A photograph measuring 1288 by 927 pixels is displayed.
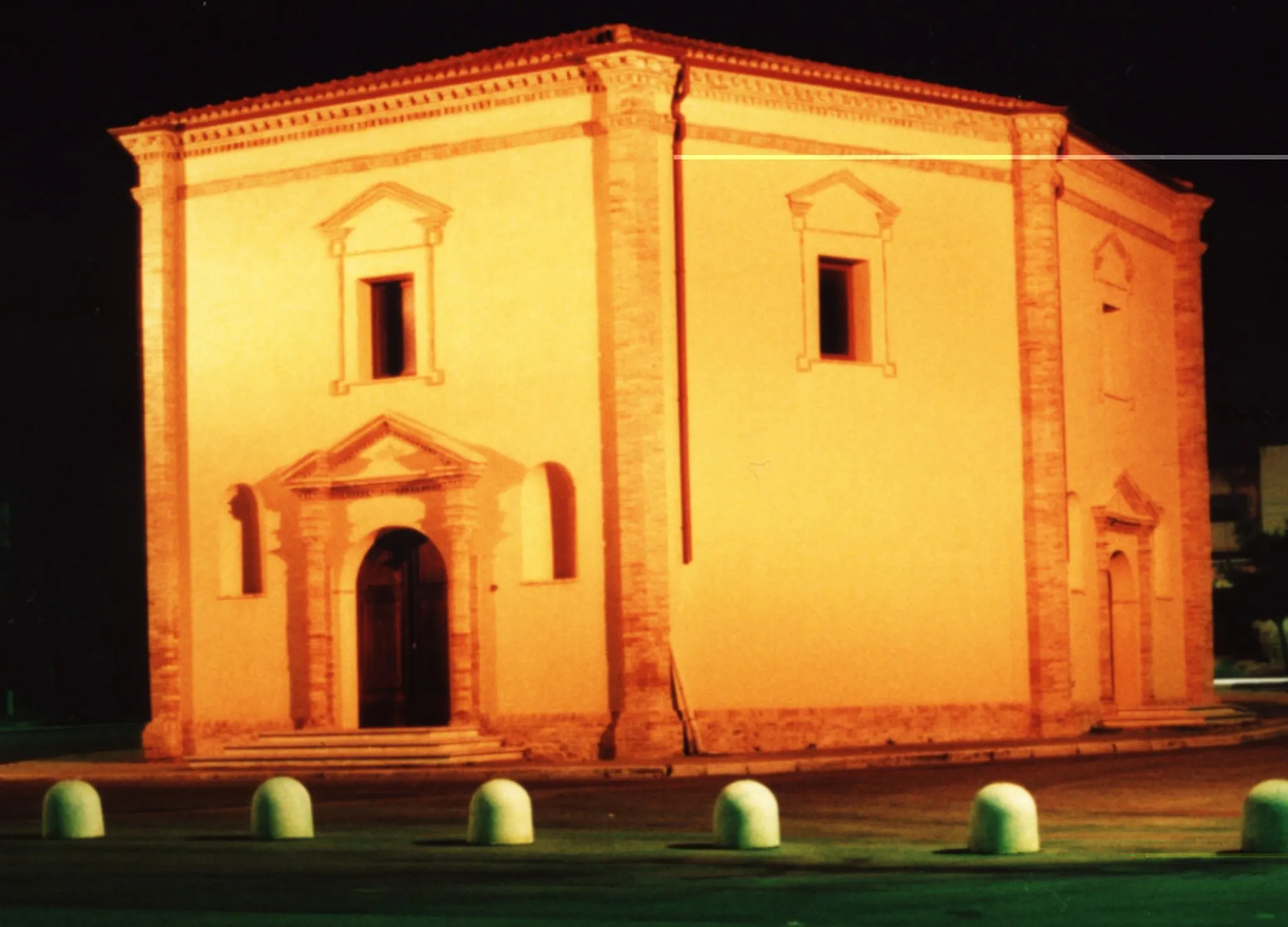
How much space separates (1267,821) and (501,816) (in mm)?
5050

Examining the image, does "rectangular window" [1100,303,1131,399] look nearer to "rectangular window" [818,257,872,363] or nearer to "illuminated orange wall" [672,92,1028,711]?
"illuminated orange wall" [672,92,1028,711]

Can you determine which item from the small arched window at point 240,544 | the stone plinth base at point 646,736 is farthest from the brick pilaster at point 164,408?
the stone plinth base at point 646,736

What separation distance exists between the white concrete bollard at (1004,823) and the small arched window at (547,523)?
13.8 m

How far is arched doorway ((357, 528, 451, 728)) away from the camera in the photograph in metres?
28.4

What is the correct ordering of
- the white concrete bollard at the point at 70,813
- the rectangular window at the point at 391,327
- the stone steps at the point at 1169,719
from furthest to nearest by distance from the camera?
the stone steps at the point at 1169,719 < the rectangular window at the point at 391,327 < the white concrete bollard at the point at 70,813

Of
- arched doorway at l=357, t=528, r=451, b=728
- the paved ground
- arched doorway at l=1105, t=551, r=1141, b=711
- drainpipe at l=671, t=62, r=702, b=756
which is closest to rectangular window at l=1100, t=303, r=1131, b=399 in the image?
arched doorway at l=1105, t=551, r=1141, b=711

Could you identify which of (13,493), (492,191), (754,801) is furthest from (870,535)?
(13,493)

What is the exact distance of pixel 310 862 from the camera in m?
14.0

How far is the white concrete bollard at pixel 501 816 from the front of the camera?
14828mm

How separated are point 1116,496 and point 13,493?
31.0m

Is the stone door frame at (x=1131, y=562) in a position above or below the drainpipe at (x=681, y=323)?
below

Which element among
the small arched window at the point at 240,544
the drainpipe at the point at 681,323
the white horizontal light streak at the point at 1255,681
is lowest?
the white horizontal light streak at the point at 1255,681

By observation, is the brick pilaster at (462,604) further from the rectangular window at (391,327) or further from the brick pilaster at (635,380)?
the rectangular window at (391,327)

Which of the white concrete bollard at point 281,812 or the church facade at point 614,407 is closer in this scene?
the white concrete bollard at point 281,812
